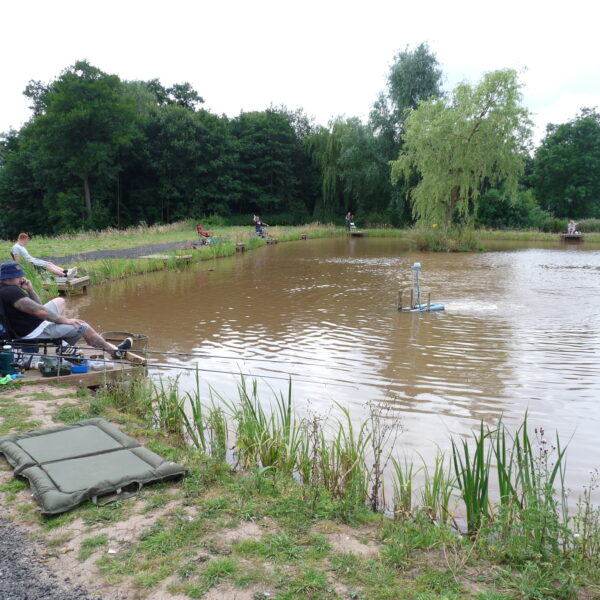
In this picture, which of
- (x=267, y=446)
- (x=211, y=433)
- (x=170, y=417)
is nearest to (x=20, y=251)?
(x=170, y=417)

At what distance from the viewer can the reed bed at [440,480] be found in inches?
117

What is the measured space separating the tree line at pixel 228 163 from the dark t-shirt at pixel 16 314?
103 ft

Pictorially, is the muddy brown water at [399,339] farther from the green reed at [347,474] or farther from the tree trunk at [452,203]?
the tree trunk at [452,203]

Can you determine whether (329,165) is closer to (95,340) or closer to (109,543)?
(95,340)

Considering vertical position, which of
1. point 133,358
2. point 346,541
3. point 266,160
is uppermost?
point 266,160

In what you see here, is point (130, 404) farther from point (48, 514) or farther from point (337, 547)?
point (337, 547)

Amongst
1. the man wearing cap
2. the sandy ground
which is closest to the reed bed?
the sandy ground

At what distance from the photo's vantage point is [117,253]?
20.4 m

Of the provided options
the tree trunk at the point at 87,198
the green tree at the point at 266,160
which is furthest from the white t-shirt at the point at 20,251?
the green tree at the point at 266,160

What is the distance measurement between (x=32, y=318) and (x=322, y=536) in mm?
4683

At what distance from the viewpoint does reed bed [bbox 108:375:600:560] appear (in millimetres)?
2967

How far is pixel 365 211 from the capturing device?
45281 mm

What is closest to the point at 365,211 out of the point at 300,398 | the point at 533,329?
the point at 533,329

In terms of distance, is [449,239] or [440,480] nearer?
[440,480]
